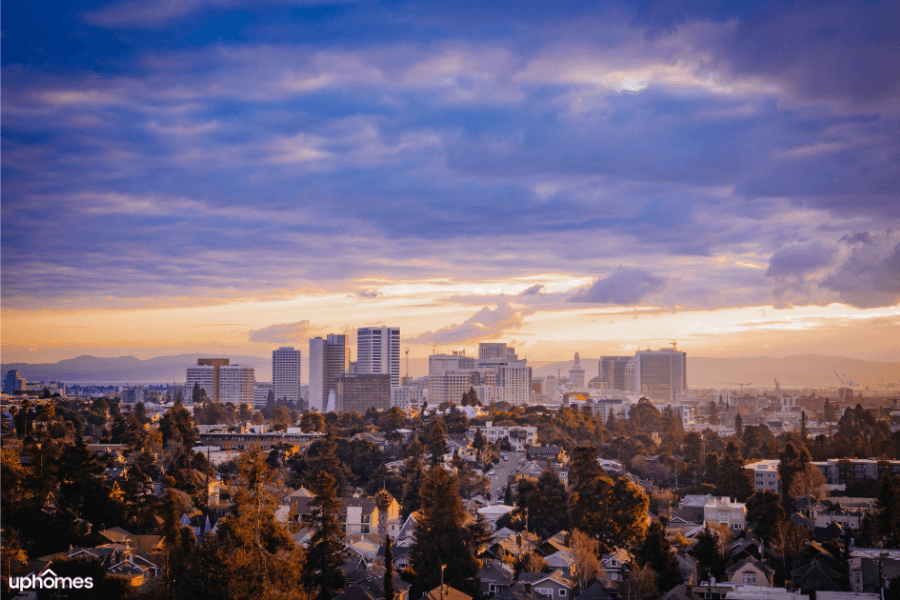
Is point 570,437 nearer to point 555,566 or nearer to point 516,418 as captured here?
point 516,418

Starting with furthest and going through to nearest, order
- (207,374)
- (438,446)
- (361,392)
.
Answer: (207,374) → (361,392) → (438,446)

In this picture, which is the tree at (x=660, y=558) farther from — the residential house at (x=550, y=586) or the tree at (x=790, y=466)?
the tree at (x=790, y=466)

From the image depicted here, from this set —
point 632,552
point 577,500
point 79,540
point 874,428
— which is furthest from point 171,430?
point 874,428

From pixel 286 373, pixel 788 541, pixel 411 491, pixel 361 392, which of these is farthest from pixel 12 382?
pixel 286 373

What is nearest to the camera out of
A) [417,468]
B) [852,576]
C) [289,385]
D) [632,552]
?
[852,576]

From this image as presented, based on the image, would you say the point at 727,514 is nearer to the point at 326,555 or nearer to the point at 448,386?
the point at 326,555

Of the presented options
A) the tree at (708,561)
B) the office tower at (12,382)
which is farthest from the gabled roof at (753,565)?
the office tower at (12,382)
